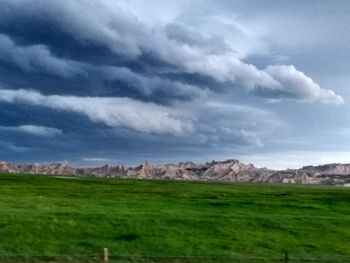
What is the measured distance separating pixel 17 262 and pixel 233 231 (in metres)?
17.8

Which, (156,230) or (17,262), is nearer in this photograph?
(17,262)

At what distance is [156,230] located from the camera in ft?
151

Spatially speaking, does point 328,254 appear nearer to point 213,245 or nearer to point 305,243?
point 305,243

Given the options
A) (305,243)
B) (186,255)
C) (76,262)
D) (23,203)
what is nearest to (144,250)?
(186,255)

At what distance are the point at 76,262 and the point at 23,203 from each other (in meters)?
27.1

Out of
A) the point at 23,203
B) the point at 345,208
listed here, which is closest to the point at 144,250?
the point at 23,203

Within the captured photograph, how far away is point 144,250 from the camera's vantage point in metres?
41.7

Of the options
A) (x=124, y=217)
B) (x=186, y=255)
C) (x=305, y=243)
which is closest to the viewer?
(x=186, y=255)

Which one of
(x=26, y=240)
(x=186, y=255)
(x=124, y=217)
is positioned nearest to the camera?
(x=186, y=255)

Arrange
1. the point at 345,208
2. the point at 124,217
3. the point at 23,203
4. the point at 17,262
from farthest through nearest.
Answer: the point at 345,208 < the point at 23,203 < the point at 124,217 < the point at 17,262

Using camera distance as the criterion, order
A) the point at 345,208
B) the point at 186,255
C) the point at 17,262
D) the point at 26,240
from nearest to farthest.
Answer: the point at 17,262 → the point at 186,255 → the point at 26,240 → the point at 345,208

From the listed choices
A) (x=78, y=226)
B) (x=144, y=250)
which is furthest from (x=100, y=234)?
(x=144, y=250)

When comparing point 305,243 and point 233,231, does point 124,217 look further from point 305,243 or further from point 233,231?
point 305,243

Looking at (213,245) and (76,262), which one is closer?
(76,262)
